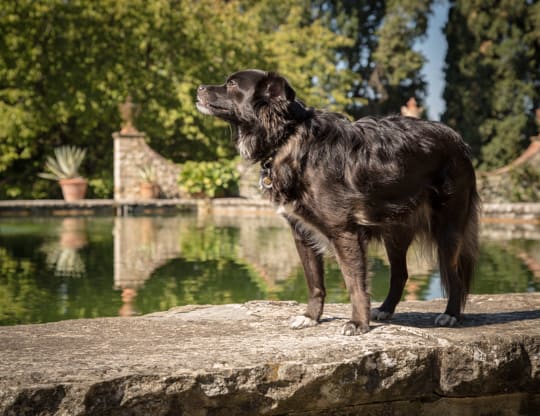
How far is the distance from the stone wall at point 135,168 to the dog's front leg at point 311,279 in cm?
1884

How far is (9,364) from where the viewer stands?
285cm

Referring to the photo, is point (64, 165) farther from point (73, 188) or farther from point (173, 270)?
point (173, 270)

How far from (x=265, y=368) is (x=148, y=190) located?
19172 mm

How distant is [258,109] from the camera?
3.52 m

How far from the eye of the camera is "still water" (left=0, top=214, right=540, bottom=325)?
6.75 m

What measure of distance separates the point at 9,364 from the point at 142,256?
7163 mm

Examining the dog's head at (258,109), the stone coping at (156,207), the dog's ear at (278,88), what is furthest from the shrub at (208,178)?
the dog's ear at (278,88)

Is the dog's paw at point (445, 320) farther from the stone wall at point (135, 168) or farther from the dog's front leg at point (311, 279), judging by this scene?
the stone wall at point (135, 168)

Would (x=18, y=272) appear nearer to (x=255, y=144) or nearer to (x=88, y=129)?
(x=255, y=144)

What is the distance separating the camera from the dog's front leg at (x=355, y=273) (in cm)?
343

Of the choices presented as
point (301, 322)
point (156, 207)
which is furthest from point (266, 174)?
point (156, 207)

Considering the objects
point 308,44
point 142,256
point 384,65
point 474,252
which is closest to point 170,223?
point 142,256

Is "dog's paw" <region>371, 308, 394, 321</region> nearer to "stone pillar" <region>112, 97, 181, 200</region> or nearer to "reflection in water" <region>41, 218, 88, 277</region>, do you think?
"reflection in water" <region>41, 218, 88, 277</region>

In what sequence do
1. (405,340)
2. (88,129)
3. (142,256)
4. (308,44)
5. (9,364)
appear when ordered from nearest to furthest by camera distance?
1. (9,364)
2. (405,340)
3. (142,256)
4. (88,129)
5. (308,44)
